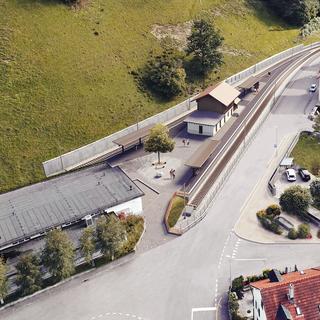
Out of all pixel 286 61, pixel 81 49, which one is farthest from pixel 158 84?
pixel 286 61

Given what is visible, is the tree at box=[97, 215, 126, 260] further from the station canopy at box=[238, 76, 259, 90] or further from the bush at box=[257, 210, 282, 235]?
the station canopy at box=[238, 76, 259, 90]

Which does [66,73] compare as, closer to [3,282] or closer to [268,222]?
[268,222]

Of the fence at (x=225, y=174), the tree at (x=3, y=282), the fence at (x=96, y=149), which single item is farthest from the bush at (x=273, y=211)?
the tree at (x=3, y=282)

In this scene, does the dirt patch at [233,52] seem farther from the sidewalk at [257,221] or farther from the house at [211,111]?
the sidewalk at [257,221]

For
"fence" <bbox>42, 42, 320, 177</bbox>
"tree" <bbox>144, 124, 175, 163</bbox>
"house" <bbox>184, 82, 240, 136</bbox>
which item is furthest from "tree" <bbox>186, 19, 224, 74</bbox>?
"tree" <bbox>144, 124, 175, 163</bbox>

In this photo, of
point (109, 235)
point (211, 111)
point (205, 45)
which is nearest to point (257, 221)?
point (109, 235)
